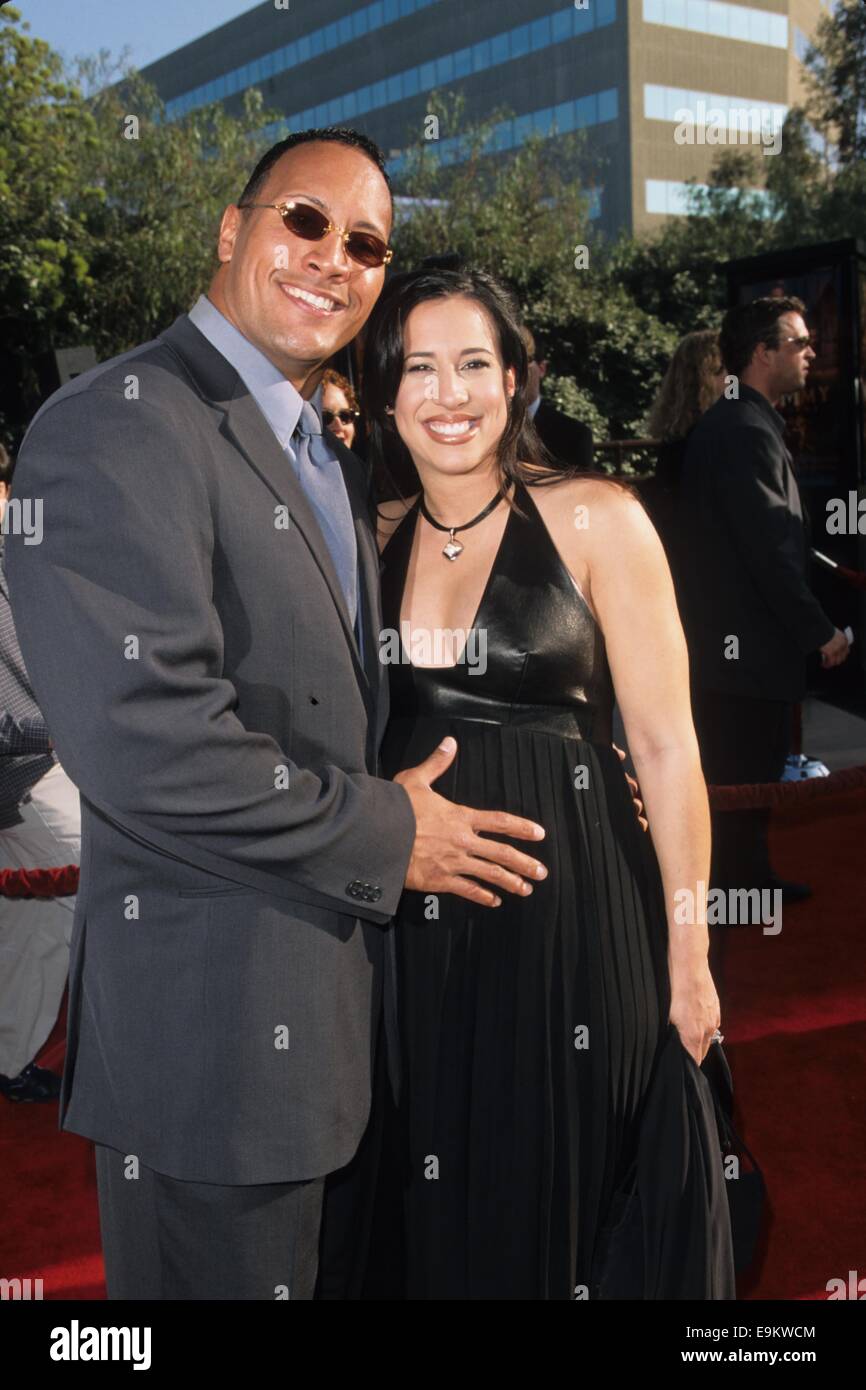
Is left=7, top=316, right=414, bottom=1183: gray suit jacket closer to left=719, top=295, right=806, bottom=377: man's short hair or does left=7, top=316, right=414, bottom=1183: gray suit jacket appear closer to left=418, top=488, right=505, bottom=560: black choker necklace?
left=418, top=488, right=505, bottom=560: black choker necklace

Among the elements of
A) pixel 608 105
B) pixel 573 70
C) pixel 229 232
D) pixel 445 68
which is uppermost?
pixel 445 68

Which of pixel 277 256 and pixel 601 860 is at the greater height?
pixel 277 256

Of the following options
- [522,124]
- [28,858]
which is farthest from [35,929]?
[522,124]

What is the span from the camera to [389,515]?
2.46 m

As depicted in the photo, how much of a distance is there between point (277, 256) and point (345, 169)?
0.64ft

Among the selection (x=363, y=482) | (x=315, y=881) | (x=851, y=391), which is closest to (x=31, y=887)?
(x=363, y=482)

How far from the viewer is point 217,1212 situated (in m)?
1.65

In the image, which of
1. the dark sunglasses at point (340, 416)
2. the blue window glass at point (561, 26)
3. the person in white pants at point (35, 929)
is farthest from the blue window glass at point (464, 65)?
the person in white pants at point (35, 929)

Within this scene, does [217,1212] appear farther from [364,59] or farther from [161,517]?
[364,59]

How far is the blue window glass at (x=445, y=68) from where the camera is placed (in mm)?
57000

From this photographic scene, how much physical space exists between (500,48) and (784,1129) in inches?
2353

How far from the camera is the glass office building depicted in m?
49.4

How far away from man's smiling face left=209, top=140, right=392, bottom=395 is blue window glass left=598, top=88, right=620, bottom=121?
53258mm

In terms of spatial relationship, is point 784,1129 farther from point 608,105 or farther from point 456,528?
point 608,105
